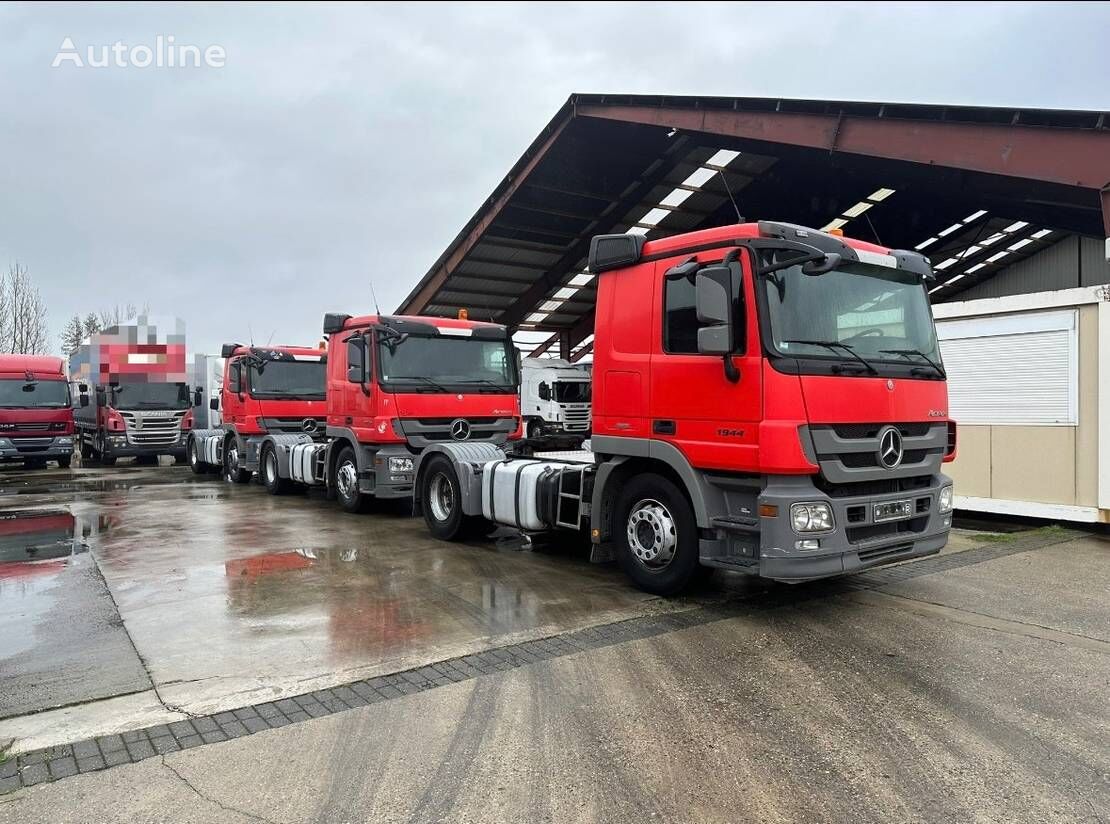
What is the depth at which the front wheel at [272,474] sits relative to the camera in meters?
12.7

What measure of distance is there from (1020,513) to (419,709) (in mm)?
7881

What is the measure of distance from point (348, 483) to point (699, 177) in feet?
38.8

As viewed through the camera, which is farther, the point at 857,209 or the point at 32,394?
the point at 857,209

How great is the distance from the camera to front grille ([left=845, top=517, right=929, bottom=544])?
4.86 m

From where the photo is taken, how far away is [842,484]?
489 centimetres

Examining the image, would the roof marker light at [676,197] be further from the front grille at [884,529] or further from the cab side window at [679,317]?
the front grille at [884,529]

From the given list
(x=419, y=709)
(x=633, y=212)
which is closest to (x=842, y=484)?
(x=419, y=709)

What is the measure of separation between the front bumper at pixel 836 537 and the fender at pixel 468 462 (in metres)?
3.53

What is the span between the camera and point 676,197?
18.9 m

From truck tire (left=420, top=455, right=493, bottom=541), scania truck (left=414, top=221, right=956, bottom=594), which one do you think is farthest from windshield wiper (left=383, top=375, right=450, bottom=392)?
scania truck (left=414, top=221, right=956, bottom=594)

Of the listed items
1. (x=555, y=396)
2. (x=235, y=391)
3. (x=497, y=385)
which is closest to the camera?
(x=497, y=385)

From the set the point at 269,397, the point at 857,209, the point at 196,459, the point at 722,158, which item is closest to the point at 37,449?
the point at 196,459

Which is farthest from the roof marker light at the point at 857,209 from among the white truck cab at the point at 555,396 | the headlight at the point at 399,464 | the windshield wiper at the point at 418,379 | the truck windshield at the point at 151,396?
the truck windshield at the point at 151,396

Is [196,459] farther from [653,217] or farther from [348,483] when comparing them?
[653,217]
